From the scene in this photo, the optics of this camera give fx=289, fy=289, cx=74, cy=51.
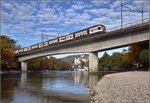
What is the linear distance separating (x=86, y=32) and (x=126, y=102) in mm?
60920

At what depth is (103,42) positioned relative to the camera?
225 feet

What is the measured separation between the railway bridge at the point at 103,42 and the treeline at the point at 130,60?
4.68 meters

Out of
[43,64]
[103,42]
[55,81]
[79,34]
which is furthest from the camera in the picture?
[43,64]

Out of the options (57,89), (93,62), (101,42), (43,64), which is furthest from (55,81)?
Answer: (43,64)

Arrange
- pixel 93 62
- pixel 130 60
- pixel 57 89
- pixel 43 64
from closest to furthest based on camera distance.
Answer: pixel 57 89
pixel 93 62
pixel 130 60
pixel 43 64

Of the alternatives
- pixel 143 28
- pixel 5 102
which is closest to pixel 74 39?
pixel 143 28

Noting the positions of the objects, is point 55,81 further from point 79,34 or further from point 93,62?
point 79,34

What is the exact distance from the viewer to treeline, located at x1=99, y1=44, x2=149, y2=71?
62.1m

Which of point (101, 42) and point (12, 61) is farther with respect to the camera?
point (12, 61)

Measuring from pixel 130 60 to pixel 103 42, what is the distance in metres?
14.2

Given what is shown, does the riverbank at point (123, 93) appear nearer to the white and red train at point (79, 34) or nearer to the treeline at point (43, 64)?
the white and red train at point (79, 34)

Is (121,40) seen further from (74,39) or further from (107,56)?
(107,56)

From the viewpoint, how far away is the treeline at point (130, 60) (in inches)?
2446

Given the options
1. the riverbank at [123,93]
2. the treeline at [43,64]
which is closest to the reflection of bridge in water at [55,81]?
the riverbank at [123,93]
